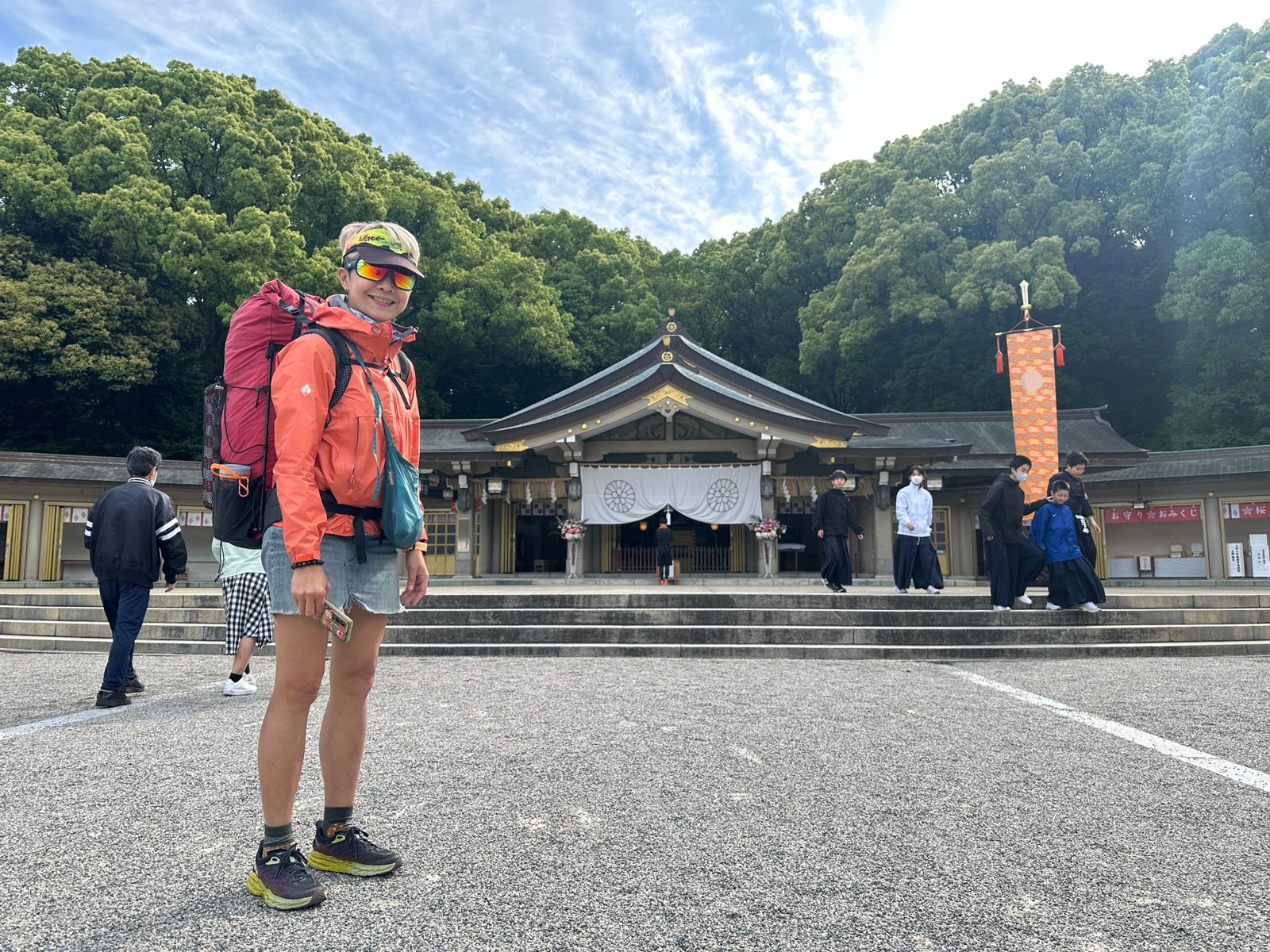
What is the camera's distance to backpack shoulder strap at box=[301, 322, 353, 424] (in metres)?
2.16

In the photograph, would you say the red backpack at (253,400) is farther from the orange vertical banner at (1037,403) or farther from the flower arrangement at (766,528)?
the orange vertical banner at (1037,403)

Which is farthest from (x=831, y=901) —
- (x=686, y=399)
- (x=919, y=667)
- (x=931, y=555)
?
(x=686, y=399)

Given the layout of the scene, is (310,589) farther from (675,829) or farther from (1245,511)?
(1245,511)

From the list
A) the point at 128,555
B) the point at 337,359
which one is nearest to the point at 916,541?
the point at 128,555

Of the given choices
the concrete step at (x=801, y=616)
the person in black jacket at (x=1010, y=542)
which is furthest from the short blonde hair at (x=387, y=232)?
the person in black jacket at (x=1010, y=542)

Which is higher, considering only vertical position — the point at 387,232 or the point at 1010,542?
the point at 387,232

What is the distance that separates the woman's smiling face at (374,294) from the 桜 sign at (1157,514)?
67.4ft

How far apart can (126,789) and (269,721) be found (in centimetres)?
147

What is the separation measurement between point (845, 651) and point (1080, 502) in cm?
360

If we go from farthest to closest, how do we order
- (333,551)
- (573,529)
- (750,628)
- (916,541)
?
(573,529)
(916,541)
(750,628)
(333,551)

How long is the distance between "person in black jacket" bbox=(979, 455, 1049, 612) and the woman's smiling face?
719cm

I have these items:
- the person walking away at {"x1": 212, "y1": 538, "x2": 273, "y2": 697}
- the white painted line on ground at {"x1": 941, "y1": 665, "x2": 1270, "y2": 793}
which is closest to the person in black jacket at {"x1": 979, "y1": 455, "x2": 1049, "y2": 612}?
the white painted line on ground at {"x1": 941, "y1": 665, "x2": 1270, "y2": 793}

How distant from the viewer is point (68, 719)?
432 cm

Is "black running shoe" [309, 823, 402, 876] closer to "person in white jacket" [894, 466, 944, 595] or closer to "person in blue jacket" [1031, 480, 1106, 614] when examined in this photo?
"person in blue jacket" [1031, 480, 1106, 614]
